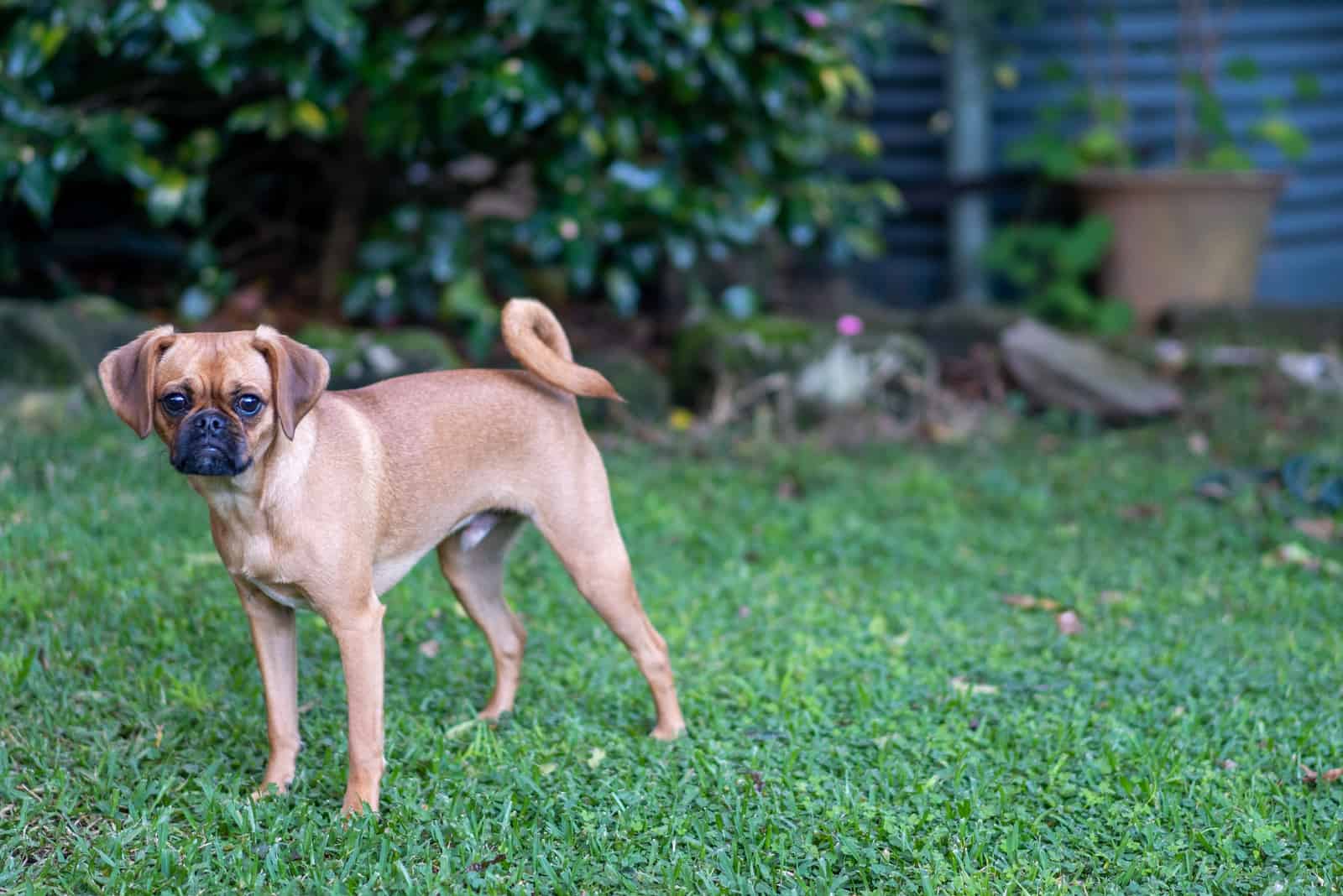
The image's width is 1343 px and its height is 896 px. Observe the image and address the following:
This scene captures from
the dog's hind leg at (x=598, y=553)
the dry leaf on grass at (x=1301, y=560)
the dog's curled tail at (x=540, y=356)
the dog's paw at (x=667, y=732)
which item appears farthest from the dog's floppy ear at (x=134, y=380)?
the dry leaf on grass at (x=1301, y=560)

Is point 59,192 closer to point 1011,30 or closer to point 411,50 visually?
point 411,50

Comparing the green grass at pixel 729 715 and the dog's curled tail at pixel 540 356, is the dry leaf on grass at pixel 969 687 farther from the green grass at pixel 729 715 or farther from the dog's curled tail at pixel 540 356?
the dog's curled tail at pixel 540 356

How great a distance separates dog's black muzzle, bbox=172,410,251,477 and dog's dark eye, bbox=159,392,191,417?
0.06 m

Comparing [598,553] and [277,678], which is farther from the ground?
[598,553]

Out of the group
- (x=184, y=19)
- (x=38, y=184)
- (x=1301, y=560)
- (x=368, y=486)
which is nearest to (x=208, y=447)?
(x=368, y=486)

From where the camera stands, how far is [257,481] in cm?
288

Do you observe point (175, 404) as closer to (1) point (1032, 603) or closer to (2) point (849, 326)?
(1) point (1032, 603)

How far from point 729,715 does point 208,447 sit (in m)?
1.68

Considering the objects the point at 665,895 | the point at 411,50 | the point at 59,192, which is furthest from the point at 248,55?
the point at 665,895

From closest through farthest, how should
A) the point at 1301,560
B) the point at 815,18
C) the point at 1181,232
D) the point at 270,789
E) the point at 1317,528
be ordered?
the point at 270,789 → the point at 1301,560 → the point at 1317,528 → the point at 815,18 → the point at 1181,232

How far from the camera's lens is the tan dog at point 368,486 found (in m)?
2.81

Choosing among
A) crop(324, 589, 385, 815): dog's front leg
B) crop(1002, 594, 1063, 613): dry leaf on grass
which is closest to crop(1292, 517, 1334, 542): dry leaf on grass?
crop(1002, 594, 1063, 613): dry leaf on grass

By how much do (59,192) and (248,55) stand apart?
2057 mm

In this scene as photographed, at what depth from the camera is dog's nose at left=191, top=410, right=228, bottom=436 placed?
2.72 metres
